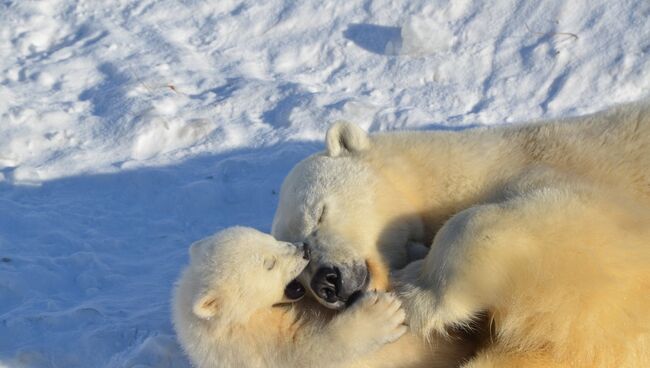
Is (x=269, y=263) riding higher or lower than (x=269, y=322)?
higher

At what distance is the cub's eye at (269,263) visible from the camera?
10.2 ft

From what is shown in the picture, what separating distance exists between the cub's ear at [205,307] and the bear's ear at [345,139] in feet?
3.40

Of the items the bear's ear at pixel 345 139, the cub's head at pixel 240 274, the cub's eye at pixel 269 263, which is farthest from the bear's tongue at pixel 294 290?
the bear's ear at pixel 345 139

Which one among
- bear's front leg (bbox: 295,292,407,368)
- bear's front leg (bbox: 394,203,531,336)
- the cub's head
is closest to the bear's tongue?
the cub's head

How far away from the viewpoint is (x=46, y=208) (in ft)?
15.8

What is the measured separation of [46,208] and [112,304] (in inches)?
45.6

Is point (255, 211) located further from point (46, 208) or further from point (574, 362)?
point (574, 362)

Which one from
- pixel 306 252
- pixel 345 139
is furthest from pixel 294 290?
pixel 345 139

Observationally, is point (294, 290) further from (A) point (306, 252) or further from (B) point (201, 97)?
(B) point (201, 97)

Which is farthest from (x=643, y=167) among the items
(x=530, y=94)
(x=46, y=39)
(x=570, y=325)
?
(x=46, y=39)

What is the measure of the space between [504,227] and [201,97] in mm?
3429

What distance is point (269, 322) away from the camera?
300cm

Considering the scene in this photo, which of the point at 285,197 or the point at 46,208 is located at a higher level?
the point at 285,197

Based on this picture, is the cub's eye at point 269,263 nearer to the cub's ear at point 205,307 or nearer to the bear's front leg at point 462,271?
the cub's ear at point 205,307
